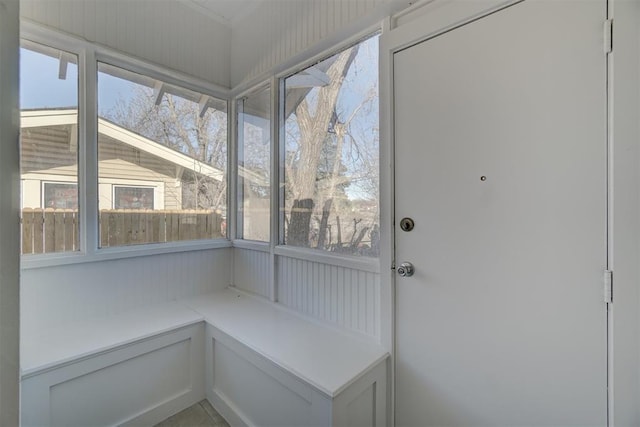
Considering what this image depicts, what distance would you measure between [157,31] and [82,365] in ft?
7.65

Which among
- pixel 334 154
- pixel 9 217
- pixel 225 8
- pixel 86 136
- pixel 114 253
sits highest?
pixel 225 8

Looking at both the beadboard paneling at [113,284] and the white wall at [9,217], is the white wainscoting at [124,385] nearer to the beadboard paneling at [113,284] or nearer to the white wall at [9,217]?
the beadboard paneling at [113,284]

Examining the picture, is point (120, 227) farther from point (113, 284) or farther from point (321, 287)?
point (321, 287)

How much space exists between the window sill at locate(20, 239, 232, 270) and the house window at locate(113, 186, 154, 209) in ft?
1.02

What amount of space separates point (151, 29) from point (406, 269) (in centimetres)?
254

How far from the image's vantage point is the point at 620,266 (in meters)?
0.93

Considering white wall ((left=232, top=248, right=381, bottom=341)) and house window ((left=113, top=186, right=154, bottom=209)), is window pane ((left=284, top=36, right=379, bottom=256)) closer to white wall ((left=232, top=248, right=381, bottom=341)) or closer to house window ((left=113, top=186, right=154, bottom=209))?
white wall ((left=232, top=248, right=381, bottom=341))

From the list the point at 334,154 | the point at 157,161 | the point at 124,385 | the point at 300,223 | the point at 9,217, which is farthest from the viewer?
the point at 157,161

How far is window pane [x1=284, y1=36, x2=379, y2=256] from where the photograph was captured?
169 centimetres

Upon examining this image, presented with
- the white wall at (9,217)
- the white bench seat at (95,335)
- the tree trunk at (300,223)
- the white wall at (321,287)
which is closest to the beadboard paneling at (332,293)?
the white wall at (321,287)

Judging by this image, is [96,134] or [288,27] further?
[288,27]

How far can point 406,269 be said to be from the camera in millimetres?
1429

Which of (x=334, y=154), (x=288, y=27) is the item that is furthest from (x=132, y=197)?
(x=288, y=27)

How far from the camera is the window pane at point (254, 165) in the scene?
2.40m
